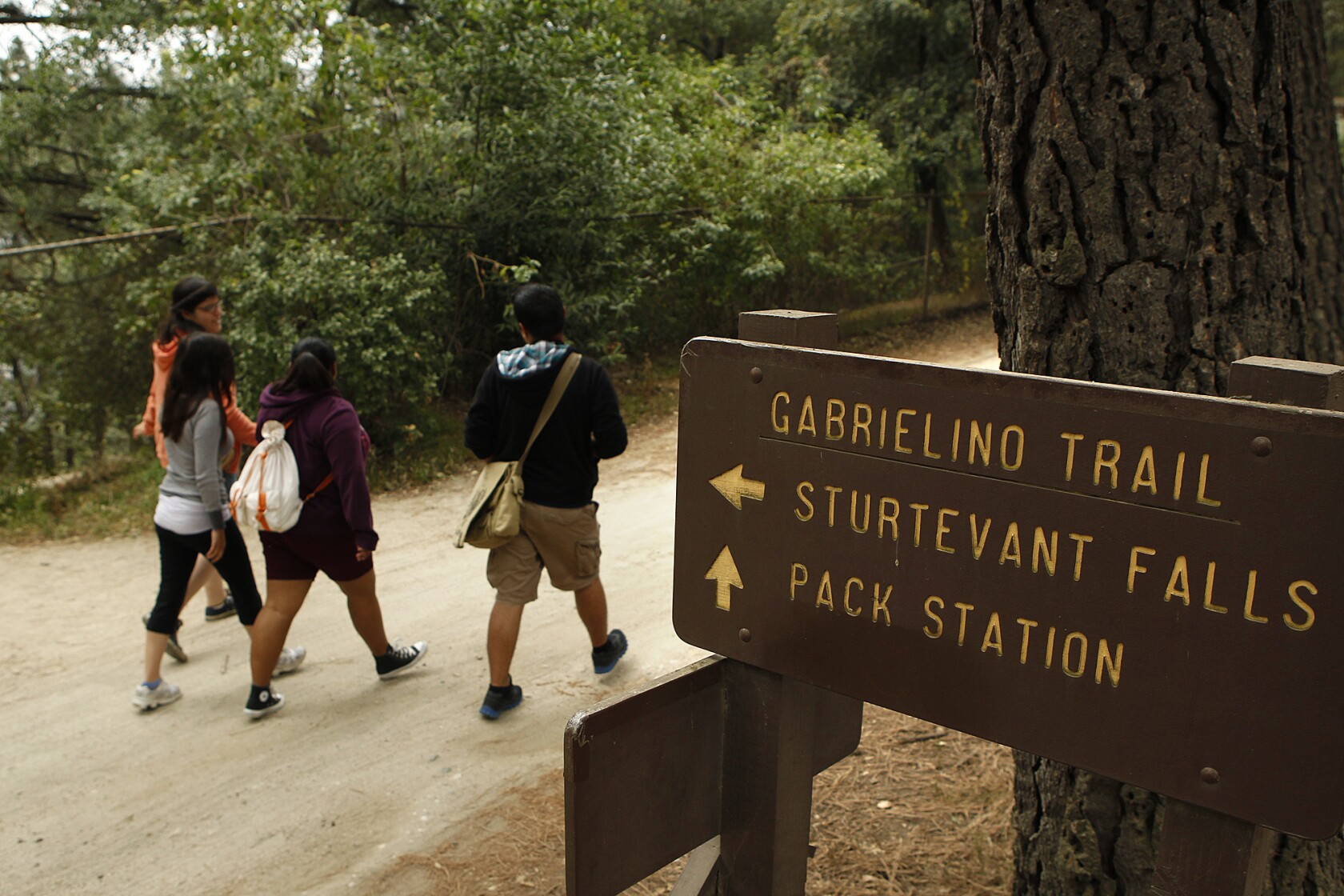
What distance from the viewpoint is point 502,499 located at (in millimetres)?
4730

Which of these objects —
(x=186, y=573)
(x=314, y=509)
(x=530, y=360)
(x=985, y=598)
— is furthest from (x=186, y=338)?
(x=985, y=598)

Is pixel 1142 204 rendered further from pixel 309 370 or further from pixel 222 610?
pixel 222 610

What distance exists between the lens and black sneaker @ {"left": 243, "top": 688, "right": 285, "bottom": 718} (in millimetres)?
5203

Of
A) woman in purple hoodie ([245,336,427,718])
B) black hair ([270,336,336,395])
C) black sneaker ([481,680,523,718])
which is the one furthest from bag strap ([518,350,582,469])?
black sneaker ([481,680,523,718])

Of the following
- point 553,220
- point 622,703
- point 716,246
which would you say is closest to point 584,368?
point 622,703

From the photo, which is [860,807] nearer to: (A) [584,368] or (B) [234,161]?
(A) [584,368]

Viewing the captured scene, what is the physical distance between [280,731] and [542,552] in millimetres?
1525

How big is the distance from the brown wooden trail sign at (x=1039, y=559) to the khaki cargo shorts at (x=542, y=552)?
2.92 metres

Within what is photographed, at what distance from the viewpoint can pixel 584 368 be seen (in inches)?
188

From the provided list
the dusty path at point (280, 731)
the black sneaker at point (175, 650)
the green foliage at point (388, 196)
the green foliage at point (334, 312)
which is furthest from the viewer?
the green foliage at point (388, 196)

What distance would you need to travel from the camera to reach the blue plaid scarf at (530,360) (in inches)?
184

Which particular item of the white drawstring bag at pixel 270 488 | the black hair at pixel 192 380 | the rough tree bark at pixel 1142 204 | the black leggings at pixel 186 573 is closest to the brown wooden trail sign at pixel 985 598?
the rough tree bark at pixel 1142 204

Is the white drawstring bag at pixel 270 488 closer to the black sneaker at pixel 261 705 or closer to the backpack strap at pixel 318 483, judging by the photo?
the backpack strap at pixel 318 483

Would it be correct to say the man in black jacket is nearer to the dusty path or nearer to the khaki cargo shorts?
the khaki cargo shorts
